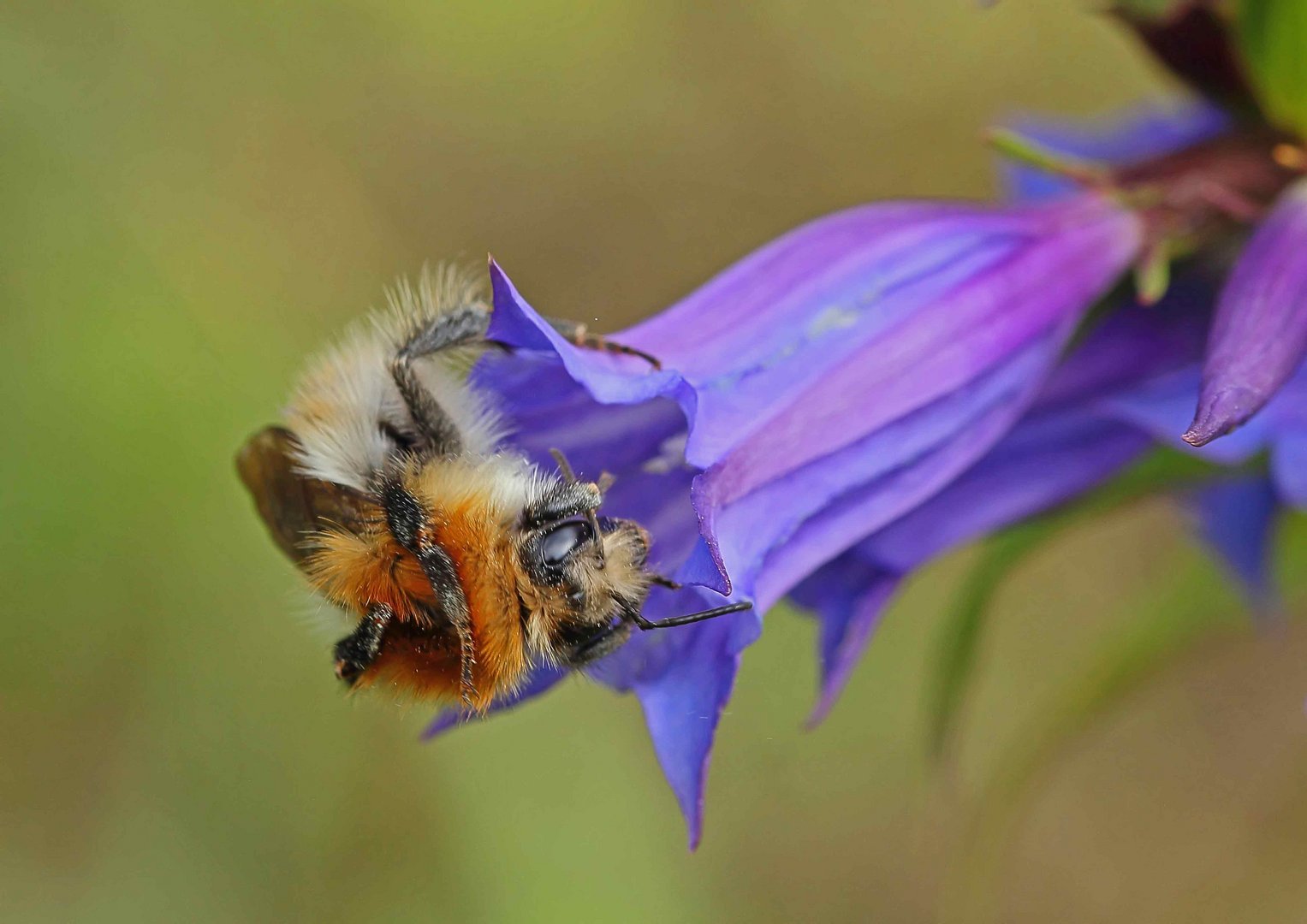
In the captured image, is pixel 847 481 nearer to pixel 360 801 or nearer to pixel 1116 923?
pixel 360 801

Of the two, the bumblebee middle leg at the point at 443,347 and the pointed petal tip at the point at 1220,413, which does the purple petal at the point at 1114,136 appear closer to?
the pointed petal tip at the point at 1220,413

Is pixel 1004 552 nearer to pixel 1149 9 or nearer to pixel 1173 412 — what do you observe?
pixel 1173 412

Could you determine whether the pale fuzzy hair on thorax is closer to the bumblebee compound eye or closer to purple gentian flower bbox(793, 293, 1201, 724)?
the bumblebee compound eye

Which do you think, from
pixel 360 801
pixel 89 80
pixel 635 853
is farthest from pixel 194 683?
pixel 89 80

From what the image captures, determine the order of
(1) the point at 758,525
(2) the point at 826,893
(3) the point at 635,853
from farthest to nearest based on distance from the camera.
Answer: (2) the point at 826,893
(3) the point at 635,853
(1) the point at 758,525

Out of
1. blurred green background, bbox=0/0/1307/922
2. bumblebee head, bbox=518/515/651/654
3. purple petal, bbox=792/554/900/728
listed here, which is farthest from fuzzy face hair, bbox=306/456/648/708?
blurred green background, bbox=0/0/1307/922
